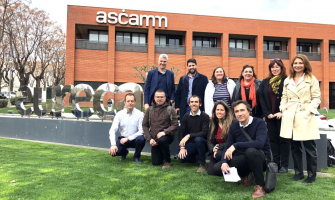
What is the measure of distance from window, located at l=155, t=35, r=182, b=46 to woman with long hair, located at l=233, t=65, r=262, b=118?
22315 millimetres

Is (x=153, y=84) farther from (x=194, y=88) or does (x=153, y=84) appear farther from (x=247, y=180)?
(x=247, y=180)

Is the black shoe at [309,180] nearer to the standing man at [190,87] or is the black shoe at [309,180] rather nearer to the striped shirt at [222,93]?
the striped shirt at [222,93]

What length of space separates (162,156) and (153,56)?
20.9m

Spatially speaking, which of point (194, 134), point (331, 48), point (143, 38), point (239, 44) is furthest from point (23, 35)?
point (331, 48)

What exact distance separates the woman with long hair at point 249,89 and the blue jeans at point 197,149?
106 centimetres

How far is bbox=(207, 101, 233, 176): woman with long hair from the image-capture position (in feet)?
13.1

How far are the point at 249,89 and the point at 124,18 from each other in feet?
72.0

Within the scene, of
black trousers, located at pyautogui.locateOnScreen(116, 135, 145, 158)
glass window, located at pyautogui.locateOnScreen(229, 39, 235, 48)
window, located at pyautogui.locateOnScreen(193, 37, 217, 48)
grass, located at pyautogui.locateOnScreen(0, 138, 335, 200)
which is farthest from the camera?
glass window, located at pyautogui.locateOnScreen(229, 39, 235, 48)

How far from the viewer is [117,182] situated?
13.1ft

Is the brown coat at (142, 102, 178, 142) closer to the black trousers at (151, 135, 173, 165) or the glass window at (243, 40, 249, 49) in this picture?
the black trousers at (151, 135, 173, 165)

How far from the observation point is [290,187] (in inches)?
149

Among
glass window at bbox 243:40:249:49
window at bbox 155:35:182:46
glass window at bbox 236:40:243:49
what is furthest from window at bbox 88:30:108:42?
glass window at bbox 243:40:249:49

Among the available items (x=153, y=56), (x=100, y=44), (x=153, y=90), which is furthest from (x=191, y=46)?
(x=153, y=90)

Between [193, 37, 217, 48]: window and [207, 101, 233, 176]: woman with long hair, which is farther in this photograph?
[193, 37, 217, 48]: window
